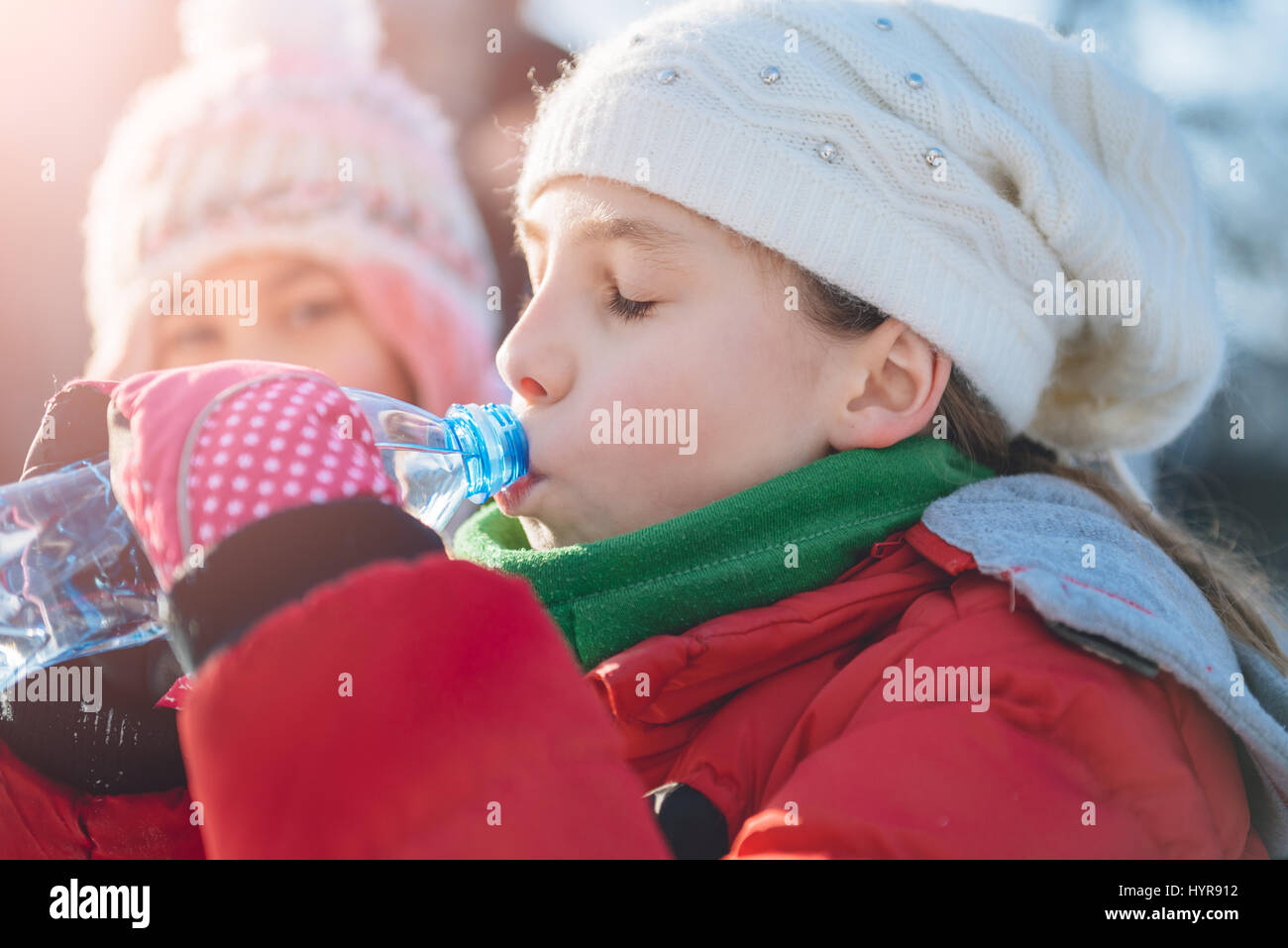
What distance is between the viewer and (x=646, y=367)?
3.75ft

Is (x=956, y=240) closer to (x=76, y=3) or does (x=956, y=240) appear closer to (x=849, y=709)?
(x=849, y=709)

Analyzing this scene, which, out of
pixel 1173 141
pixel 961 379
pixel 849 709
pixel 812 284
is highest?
pixel 1173 141

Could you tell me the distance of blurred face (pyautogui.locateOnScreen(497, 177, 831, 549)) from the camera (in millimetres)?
1153

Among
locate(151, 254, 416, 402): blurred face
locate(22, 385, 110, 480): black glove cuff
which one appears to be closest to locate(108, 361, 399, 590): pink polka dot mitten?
locate(22, 385, 110, 480): black glove cuff

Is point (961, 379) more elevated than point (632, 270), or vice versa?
point (632, 270)

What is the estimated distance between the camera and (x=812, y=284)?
122 centimetres

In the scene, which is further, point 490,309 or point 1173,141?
point 490,309

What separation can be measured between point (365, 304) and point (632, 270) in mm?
1094

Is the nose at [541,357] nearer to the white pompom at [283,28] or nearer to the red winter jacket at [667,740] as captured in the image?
the red winter jacket at [667,740]

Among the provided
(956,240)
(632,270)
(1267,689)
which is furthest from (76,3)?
(1267,689)

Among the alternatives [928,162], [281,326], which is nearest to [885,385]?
[928,162]

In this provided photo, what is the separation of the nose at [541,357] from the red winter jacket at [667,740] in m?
0.31

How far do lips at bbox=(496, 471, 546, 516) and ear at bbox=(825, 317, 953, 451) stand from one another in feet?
1.14

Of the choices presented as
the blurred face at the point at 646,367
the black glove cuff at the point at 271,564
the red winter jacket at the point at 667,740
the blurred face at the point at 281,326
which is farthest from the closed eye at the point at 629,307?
the blurred face at the point at 281,326
